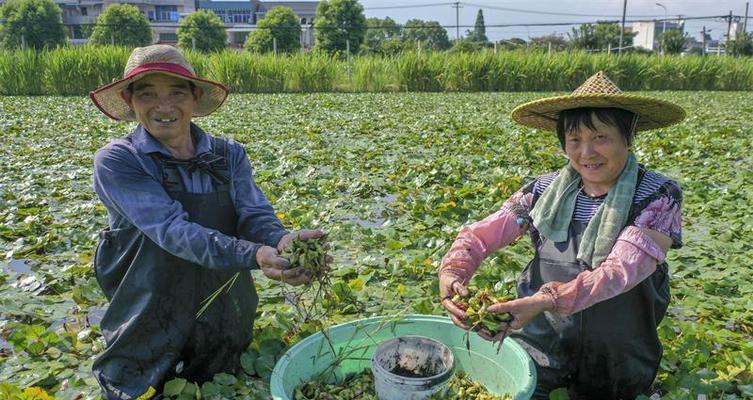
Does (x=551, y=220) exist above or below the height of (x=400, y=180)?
above

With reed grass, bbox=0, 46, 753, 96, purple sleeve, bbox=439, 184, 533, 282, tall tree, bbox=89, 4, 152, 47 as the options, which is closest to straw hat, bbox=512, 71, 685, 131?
purple sleeve, bbox=439, 184, 533, 282

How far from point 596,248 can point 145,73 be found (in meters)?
1.50

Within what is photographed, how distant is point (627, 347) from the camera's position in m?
1.86

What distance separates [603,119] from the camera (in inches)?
72.7

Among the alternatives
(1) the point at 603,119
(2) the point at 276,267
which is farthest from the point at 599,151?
(2) the point at 276,267

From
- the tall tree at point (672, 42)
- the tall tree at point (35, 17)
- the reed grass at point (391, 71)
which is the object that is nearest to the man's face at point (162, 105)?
the reed grass at point (391, 71)

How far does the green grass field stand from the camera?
7.13ft

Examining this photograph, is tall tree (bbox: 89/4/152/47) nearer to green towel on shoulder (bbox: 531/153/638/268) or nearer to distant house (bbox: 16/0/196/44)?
distant house (bbox: 16/0/196/44)

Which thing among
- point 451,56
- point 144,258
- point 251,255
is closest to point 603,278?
point 251,255

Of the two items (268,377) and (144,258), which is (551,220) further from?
(144,258)

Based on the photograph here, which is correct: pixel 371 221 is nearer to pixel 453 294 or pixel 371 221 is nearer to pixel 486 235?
pixel 486 235

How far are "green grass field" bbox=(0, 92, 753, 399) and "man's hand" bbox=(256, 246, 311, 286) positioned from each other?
515 mm

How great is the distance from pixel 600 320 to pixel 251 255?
3.60ft

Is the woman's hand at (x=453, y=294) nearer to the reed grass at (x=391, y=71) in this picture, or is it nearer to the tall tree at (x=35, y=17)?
the reed grass at (x=391, y=71)
